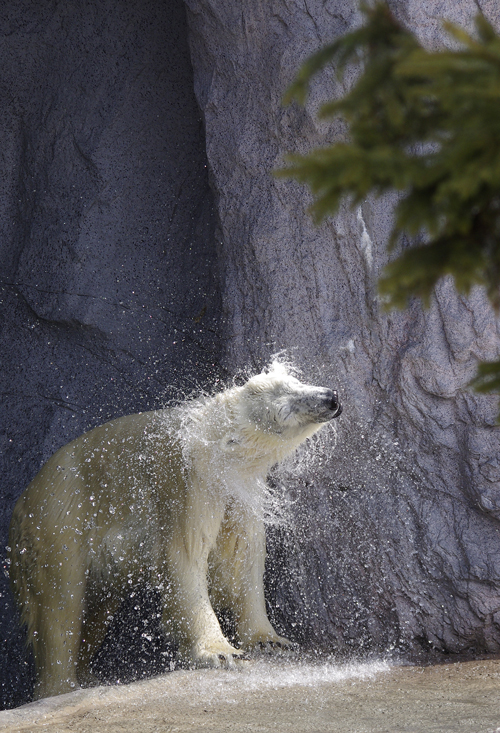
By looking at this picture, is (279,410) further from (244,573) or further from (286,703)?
(286,703)

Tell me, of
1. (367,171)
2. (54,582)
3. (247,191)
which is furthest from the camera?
(247,191)

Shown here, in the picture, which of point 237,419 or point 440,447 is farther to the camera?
point 440,447

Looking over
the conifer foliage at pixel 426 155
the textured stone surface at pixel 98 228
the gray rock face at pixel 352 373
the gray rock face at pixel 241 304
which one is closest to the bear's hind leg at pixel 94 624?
the gray rock face at pixel 241 304

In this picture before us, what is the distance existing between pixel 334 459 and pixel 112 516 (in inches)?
46.2

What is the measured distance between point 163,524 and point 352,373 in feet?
4.05

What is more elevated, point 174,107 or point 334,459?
point 174,107

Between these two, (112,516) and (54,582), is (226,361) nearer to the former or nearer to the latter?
(112,516)

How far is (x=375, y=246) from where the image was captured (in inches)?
157

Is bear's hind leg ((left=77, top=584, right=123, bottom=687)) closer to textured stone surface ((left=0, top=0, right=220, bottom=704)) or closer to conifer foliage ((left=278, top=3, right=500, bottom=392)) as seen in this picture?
textured stone surface ((left=0, top=0, right=220, bottom=704))

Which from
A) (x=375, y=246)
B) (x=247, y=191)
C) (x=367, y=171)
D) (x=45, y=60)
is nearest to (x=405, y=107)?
(x=367, y=171)

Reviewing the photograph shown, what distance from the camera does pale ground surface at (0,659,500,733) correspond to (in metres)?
2.52

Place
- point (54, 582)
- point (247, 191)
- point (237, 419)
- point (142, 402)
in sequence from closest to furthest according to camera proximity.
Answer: point (237, 419) → point (54, 582) → point (247, 191) → point (142, 402)

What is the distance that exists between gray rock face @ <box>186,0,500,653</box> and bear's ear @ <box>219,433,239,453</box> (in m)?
0.64

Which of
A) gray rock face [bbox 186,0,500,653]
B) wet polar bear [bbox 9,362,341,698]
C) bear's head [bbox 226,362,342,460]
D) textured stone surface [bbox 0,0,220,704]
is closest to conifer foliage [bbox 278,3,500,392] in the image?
bear's head [bbox 226,362,342,460]
